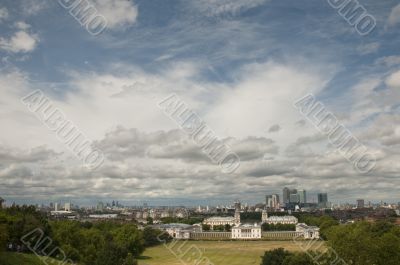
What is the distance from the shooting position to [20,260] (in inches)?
1992

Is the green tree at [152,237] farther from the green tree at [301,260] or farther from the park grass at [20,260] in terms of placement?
the green tree at [301,260]

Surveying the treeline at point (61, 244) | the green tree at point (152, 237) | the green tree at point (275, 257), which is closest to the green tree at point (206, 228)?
the green tree at point (152, 237)

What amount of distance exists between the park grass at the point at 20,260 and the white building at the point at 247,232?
114 meters

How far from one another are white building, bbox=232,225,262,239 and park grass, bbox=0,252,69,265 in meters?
114

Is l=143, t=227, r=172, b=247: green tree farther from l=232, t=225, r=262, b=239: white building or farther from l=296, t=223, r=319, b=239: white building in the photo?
l=296, t=223, r=319, b=239: white building

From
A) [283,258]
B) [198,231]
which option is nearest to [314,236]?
[198,231]

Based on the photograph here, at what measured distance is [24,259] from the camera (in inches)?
2030

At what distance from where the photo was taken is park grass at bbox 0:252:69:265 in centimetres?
4862

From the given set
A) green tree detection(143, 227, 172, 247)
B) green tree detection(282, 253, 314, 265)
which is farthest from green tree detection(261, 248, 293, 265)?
green tree detection(143, 227, 172, 247)

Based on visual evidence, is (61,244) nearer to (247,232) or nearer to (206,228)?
(247,232)

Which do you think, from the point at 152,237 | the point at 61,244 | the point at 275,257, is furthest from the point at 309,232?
the point at 61,244

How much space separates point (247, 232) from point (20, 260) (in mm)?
122442

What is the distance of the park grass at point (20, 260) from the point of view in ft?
160

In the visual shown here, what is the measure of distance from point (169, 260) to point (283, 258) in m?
31.6
